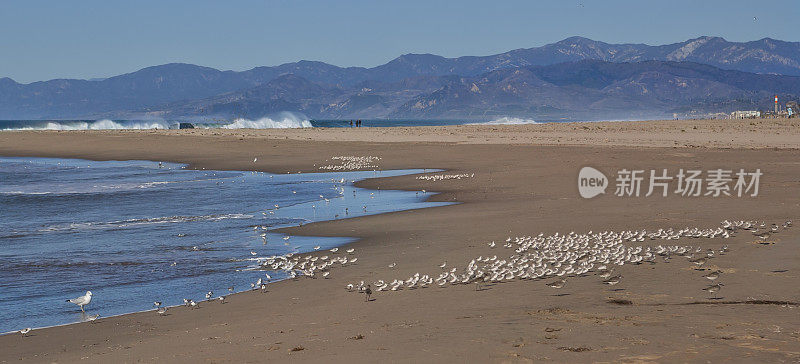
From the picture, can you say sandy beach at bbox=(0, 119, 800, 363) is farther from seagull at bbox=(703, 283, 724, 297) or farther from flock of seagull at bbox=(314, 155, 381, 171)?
flock of seagull at bbox=(314, 155, 381, 171)

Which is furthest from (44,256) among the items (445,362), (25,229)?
(445,362)

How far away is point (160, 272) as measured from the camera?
16.2 metres

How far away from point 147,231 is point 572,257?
11.9m

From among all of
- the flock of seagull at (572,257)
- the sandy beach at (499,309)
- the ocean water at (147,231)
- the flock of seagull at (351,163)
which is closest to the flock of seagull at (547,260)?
the flock of seagull at (572,257)

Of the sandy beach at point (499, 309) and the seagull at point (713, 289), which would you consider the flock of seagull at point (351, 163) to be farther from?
the seagull at point (713, 289)

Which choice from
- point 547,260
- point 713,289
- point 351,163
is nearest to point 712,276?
point 713,289

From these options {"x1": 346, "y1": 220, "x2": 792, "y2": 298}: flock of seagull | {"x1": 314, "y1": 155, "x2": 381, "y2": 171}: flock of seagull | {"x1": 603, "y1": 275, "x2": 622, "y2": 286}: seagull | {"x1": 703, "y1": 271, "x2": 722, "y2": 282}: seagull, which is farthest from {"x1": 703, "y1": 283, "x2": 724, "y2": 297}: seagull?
{"x1": 314, "y1": 155, "x2": 381, "y2": 171}: flock of seagull

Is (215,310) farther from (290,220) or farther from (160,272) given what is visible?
(290,220)

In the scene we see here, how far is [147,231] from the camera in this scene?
2184 centimetres

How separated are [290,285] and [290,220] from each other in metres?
9.34

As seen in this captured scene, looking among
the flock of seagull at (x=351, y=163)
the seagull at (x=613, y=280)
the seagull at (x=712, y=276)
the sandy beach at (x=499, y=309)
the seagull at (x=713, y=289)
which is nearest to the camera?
the sandy beach at (x=499, y=309)

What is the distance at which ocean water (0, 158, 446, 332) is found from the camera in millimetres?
14484

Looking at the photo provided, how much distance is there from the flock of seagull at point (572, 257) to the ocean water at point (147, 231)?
3540 millimetres

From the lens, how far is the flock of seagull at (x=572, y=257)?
13344 millimetres
